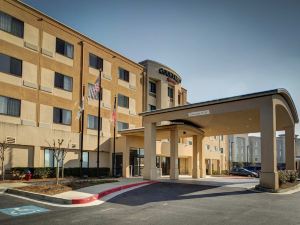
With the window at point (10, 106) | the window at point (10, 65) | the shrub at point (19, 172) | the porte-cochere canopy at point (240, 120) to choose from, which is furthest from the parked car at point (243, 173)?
the window at point (10, 65)

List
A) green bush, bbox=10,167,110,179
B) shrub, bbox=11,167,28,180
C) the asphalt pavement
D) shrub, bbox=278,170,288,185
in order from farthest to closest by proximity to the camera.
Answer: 1. green bush, bbox=10,167,110,179
2. shrub, bbox=11,167,28,180
3. shrub, bbox=278,170,288,185
4. the asphalt pavement

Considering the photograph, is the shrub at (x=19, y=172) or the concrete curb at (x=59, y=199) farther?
the shrub at (x=19, y=172)

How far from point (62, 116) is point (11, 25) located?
9929mm

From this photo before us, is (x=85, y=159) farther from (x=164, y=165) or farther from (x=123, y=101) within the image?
(x=164, y=165)

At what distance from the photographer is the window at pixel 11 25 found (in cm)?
2832

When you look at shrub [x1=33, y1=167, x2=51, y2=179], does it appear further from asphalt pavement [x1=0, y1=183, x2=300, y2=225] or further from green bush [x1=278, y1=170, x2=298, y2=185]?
green bush [x1=278, y1=170, x2=298, y2=185]

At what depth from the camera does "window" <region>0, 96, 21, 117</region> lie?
91.5 feet

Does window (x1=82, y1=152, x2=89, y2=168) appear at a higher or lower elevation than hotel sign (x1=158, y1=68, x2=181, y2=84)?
lower

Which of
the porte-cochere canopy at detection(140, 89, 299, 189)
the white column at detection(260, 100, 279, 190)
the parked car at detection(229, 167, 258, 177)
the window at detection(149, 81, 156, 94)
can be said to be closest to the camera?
the white column at detection(260, 100, 279, 190)

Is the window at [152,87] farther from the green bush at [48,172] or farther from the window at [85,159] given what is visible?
the window at [85,159]

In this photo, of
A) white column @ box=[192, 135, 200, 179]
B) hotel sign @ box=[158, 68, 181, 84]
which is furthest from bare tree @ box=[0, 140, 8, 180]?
hotel sign @ box=[158, 68, 181, 84]

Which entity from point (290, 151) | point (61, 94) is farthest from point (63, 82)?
point (290, 151)

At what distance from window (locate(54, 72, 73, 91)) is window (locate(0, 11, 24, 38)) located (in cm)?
547

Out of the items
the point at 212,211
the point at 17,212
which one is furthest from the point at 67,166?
the point at 212,211
